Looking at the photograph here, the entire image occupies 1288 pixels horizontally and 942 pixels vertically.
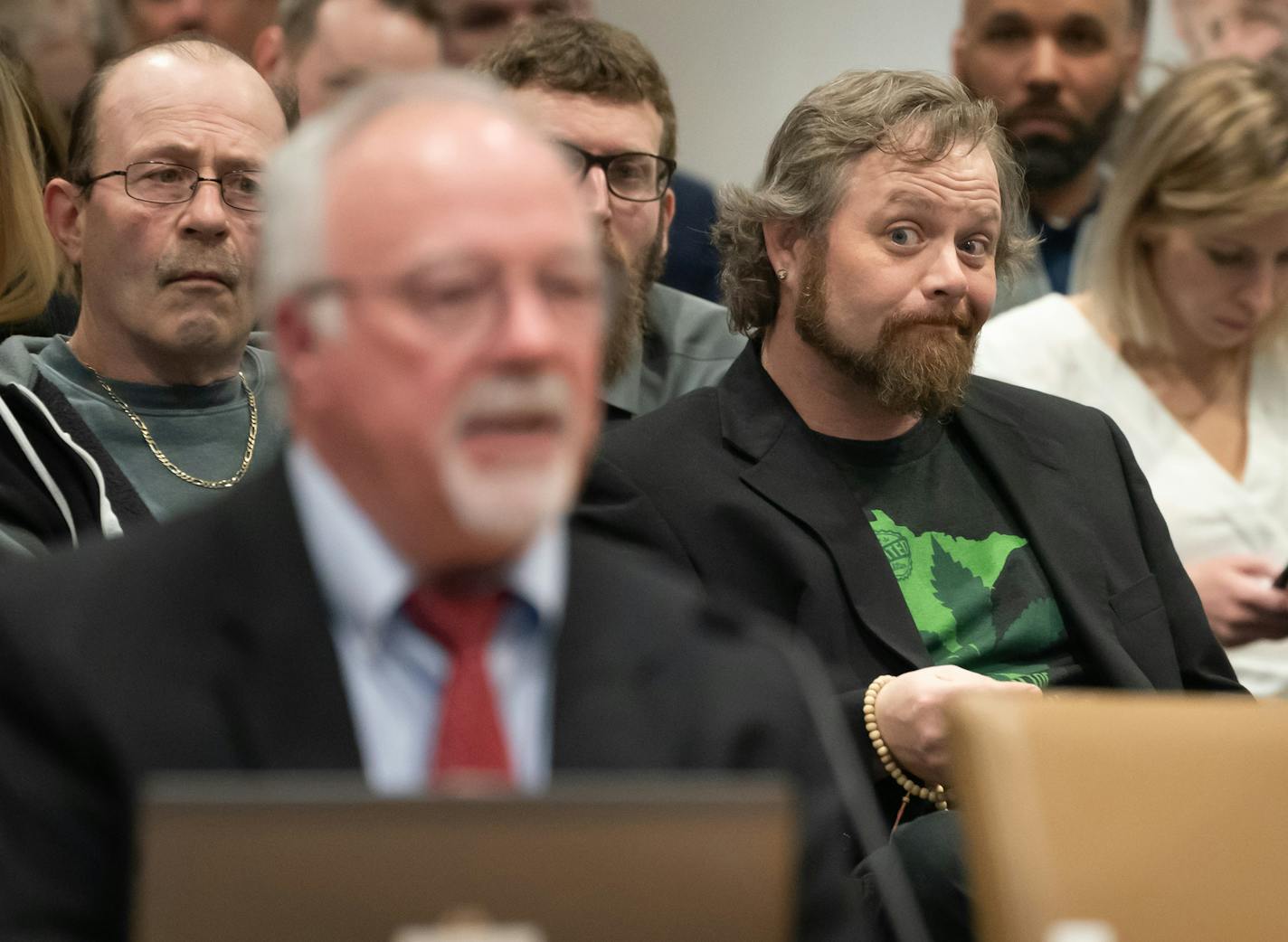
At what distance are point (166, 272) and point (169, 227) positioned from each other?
66 mm

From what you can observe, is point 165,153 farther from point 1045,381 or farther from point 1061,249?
point 1061,249

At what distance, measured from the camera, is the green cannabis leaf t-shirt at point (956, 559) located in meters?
2.40

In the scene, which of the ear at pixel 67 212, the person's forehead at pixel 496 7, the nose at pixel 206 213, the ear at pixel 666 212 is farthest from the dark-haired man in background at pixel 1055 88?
the ear at pixel 67 212

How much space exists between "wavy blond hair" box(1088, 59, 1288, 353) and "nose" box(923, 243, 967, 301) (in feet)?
2.74

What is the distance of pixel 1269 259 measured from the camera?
3217 mm

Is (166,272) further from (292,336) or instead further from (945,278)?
(292,336)

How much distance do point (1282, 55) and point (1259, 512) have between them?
1365mm

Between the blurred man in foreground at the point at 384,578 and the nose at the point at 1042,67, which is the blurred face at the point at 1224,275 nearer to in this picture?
the nose at the point at 1042,67

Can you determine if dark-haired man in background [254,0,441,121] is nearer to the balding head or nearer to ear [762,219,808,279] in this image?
the balding head

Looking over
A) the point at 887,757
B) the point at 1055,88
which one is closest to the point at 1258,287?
the point at 1055,88

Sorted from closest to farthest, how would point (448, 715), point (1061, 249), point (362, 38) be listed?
point (448, 715) < point (362, 38) < point (1061, 249)

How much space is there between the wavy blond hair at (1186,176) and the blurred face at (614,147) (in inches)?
34.1

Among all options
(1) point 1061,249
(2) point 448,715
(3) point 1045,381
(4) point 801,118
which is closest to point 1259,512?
(3) point 1045,381

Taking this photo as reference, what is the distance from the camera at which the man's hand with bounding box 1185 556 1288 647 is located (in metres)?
2.87
